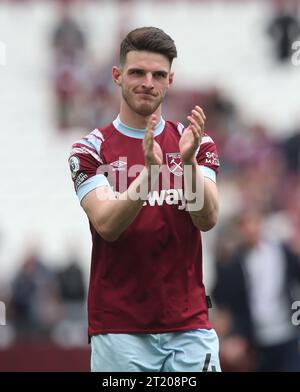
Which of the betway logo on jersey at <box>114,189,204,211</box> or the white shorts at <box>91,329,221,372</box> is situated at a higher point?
the betway logo on jersey at <box>114,189,204,211</box>

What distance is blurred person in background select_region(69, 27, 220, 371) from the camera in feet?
23.0

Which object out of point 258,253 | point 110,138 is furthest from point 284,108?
point 110,138

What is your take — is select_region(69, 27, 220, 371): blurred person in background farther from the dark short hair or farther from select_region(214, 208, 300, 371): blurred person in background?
select_region(214, 208, 300, 371): blurred person in background

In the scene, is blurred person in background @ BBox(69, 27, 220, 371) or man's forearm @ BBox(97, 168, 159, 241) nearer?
man's forearm @ BBox(97, 168, 159, 241)

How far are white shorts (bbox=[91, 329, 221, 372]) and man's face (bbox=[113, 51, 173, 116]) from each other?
117cm

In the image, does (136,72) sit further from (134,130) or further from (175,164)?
(175,164)

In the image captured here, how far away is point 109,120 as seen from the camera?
2077cm

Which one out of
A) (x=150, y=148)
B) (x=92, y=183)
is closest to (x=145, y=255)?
(x=92, y=183)

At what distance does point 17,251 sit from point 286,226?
440 cm

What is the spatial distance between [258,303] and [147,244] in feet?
17.3

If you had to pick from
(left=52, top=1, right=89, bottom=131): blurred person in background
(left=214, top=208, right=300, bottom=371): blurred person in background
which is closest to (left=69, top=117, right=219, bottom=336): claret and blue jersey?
(left=214, top=208, right=300, bottom=371): blurred person in background

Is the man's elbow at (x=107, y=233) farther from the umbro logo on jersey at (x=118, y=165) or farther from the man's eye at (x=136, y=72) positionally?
the man's eye at (x=136, y=72)

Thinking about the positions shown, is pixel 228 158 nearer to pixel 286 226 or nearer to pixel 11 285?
pixel 286 226

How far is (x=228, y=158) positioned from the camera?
18.9 meters
